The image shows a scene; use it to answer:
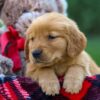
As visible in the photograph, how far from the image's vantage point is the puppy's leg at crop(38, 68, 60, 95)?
400 cm

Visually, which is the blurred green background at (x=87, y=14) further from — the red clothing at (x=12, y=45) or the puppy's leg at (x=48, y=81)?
the puppy's leg at (x=48, y=81)

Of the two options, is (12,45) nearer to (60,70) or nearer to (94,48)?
(60,70)

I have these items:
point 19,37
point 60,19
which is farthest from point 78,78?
point 19,37

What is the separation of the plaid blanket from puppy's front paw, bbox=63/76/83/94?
0.08 ft

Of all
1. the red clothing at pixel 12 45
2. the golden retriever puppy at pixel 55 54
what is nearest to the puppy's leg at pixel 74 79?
the golden retriever puppy at pixel 55 54

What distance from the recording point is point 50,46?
4113 millimetres

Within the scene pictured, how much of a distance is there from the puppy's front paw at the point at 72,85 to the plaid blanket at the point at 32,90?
24 mm

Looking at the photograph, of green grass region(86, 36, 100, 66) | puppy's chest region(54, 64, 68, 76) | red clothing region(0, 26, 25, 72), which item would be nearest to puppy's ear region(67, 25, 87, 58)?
puppy's chest region(54, 64, 68, 76)

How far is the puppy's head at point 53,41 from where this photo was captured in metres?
4.08

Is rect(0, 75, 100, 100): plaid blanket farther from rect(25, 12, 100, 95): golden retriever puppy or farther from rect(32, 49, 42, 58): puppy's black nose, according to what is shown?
rect(32, 49, 42, 58): puppy's black nose

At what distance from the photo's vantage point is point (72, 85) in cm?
402

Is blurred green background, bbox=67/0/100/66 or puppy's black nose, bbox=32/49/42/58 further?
blurred green background, bbox=67/0/100/66

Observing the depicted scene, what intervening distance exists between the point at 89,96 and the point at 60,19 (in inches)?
23.4

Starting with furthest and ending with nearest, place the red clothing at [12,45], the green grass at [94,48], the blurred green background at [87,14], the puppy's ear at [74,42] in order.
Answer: the blurred green background at [87,14]
the green grass at [94,48]
the red clothing at [12,45]
the puppy's ear at [74,42]
